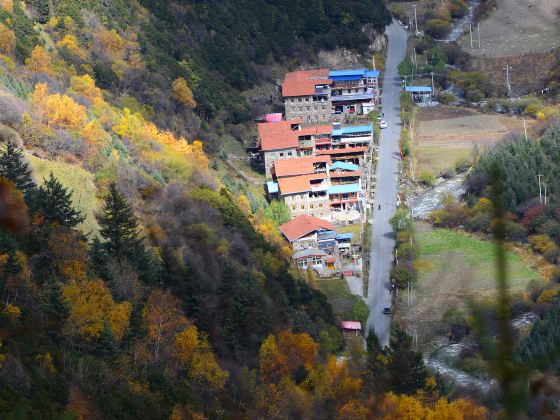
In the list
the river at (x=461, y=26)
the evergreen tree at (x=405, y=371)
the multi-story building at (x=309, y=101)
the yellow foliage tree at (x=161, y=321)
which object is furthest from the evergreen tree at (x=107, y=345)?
the river at (x=461, y=26)

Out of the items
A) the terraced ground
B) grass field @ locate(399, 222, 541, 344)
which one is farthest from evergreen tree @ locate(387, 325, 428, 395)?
the terraced ground

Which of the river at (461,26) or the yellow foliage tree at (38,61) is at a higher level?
the river at (461,26)

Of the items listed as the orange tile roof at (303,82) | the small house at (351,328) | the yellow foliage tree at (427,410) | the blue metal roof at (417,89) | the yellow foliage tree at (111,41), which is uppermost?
the yellow foliage tree at (111,41)

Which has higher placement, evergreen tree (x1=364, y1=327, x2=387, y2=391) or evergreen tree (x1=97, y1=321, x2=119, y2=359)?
evergreen tree (x1=97, y1=321, x2=119, y2=359)

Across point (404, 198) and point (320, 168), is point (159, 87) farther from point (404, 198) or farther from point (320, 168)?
point (404, 198)

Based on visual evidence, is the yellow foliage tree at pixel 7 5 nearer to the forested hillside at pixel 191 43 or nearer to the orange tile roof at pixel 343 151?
the forested hillside at pixel 191 43

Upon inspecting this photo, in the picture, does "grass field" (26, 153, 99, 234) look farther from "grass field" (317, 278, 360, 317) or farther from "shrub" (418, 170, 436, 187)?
"shrub" (418, 170, 436, 187)
